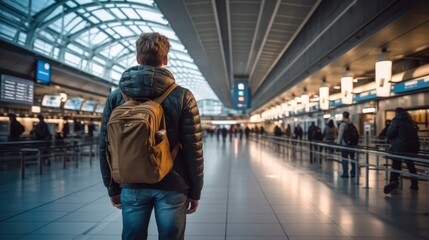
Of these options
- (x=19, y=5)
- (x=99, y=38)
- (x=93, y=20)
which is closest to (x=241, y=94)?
(x=93, y=20)

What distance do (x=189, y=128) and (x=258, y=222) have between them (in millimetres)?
2991

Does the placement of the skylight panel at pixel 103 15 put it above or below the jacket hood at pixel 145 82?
above

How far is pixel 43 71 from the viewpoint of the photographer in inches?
589

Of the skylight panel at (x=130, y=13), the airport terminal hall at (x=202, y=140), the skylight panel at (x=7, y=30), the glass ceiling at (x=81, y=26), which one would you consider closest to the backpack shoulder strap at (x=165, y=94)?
the airport terminal hall at (x=202, y=140)

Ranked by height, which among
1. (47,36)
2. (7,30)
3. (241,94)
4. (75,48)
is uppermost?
(75,48)

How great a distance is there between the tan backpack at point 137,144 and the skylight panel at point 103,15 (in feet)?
80.5

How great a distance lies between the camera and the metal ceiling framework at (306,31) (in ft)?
24.1

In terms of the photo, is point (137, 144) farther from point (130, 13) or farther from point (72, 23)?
point (72, 23)

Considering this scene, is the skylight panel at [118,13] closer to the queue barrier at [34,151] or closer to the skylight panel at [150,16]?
the skylight panel at [150,16]

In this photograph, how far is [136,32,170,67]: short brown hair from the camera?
2012mm

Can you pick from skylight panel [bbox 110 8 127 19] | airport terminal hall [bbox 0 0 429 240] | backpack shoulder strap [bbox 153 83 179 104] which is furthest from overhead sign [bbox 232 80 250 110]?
backpack shoulder strap [bbox 153 83 179 104]

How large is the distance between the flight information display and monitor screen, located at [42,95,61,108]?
18.2ft

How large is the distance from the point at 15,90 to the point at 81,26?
12923mm

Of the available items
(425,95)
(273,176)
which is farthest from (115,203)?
(425,95)
